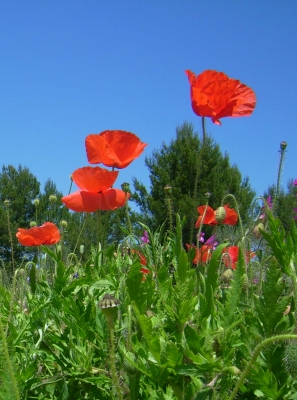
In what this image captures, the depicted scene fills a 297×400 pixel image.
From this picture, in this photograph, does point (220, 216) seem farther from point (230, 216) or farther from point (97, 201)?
point (97, 201)

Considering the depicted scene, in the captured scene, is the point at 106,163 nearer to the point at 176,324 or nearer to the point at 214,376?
the point at 176,324

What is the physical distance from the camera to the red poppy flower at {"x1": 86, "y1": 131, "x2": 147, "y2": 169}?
1.45 metres

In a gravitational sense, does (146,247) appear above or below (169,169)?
below

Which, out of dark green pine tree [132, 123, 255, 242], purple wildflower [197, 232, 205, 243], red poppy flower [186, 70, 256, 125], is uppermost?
dark green pine tree [132, 123, 255, 242]

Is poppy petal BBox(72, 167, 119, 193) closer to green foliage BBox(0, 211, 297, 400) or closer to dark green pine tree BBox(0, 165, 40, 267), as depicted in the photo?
green foliage BBox(0, 211, 297, 400)

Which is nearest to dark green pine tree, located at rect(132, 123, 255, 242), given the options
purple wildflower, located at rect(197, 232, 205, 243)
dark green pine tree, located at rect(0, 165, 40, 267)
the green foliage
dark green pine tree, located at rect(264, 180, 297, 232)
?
dark green pine tree, located at rect(264, 180, 297, 232)

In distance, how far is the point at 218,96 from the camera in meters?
1.41

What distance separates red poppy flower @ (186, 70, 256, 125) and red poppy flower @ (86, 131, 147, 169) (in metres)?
0.19

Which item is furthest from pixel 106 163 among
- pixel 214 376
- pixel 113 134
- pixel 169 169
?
pixel 169 169

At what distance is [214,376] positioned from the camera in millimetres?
849

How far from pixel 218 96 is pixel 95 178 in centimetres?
37

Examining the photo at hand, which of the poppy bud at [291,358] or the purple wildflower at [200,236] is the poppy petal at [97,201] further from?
the poppy bud at [291,358]

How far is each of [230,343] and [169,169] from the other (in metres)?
18.5

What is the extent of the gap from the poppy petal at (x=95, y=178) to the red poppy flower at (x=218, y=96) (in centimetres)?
27
